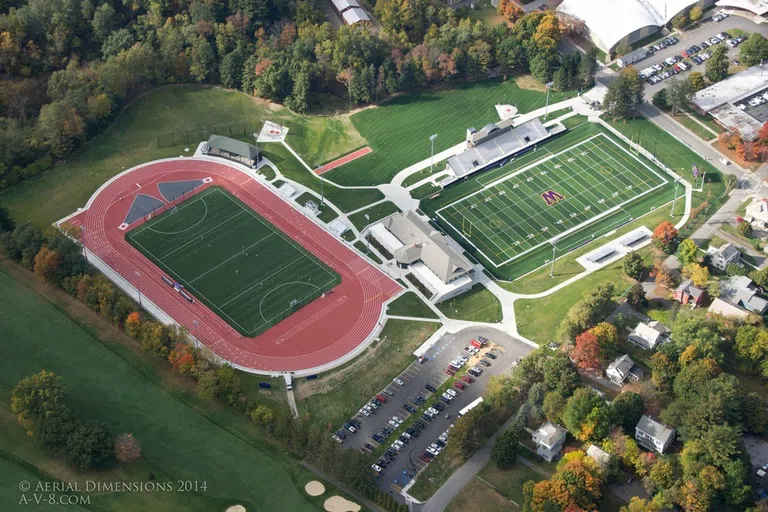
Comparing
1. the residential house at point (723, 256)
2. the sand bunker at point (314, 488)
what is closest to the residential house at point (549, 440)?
the sand bunker at point (314, 488)

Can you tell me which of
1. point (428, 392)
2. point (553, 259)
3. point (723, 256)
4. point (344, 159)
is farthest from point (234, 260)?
point (723, 256)

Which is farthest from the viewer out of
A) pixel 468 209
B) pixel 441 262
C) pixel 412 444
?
pixel 468 209

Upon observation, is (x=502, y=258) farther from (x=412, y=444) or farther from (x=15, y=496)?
(x=15, y=496)

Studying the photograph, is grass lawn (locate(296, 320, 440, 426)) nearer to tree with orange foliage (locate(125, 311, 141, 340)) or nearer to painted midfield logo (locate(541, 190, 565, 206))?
tree with orange foliage (locate(125, 311, 141, 340))

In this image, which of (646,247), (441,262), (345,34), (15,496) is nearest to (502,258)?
(441,262)

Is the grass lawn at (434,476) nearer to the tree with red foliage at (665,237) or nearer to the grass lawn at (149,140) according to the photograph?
the tree with red foliage at (665,237)

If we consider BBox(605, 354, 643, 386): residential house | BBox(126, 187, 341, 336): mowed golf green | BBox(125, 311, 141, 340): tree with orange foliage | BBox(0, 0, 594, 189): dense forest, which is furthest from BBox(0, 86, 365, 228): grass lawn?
BBox(605, 354, 643, 386): residential house
